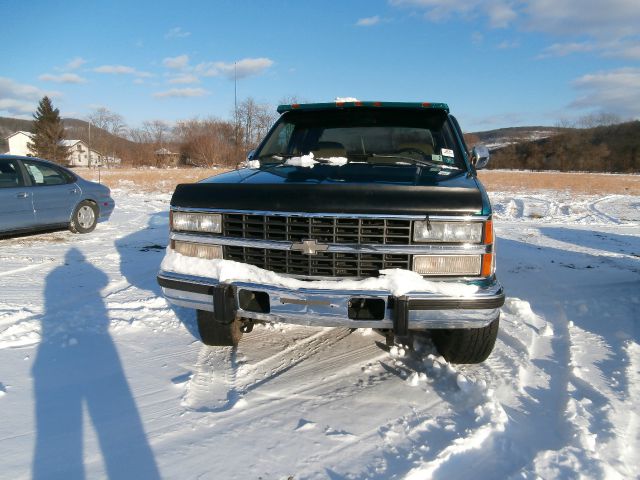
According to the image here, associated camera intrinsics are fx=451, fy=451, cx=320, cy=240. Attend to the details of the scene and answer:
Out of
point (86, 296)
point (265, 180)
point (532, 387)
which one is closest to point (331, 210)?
point (265, 180)

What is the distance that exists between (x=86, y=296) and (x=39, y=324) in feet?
2.62

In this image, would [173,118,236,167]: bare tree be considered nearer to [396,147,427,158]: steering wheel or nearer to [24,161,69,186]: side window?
[24,161,69,186]: side window

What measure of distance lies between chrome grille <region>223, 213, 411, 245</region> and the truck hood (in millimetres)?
61

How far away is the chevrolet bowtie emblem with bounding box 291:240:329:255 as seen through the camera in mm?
2617

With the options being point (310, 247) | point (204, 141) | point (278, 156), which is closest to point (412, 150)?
point (278, 156)

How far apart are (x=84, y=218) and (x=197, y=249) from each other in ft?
21.2

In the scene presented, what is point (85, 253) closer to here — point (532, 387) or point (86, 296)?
point (86, 296)

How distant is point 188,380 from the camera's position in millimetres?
2881

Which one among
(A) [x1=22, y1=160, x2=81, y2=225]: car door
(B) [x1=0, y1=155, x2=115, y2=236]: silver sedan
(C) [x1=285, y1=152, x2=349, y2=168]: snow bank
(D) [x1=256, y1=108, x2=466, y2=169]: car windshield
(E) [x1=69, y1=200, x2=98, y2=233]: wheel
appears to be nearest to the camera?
(C) [x1=285, y1=152, x2=349, y2=168]: snow bank

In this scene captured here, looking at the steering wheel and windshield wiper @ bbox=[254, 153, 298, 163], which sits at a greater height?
the steering wheel

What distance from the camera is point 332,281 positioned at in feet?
8.63

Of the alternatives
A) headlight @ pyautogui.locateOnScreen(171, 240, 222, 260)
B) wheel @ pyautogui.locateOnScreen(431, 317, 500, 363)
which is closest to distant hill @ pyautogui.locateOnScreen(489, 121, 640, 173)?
wheel @ pyautogui.locateOnScreen(431, 317, 500, 363)

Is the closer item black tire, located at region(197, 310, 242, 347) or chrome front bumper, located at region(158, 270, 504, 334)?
chrome front bumper, located at region(158, 270, 504, 334)

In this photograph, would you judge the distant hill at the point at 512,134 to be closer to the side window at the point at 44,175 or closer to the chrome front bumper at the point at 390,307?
the side window at the point at 44,175
